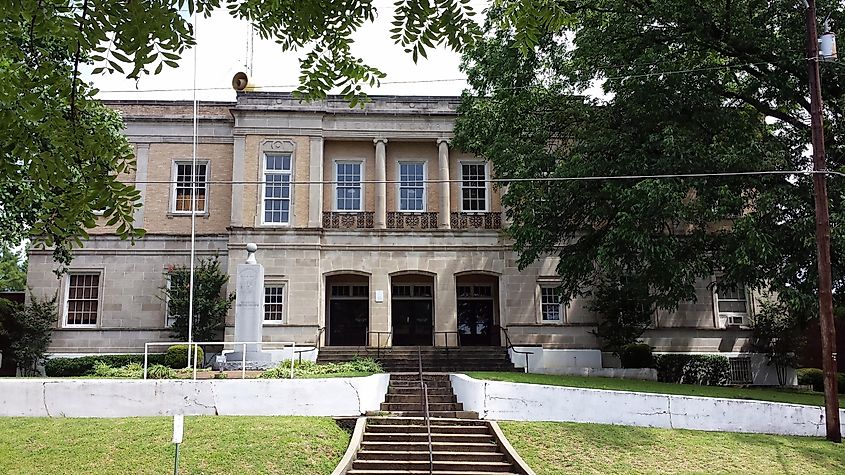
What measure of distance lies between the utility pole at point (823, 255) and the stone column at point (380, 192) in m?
17.4

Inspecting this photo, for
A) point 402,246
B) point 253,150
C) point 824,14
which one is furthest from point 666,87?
point 253,150

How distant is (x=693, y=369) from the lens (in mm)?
29516

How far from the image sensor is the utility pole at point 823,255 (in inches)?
623

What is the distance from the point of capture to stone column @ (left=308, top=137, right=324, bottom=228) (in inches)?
1208

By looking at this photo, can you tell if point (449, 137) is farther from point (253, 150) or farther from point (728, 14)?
point (728, 14)

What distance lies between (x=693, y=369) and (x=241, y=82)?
22.7 metres

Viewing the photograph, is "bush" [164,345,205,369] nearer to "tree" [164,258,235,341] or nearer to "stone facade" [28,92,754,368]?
"tree" [164,258,235,341]

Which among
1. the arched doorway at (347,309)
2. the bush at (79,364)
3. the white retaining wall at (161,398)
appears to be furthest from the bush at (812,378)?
the bush at (79,364)

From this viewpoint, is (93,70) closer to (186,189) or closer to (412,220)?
(412,220)

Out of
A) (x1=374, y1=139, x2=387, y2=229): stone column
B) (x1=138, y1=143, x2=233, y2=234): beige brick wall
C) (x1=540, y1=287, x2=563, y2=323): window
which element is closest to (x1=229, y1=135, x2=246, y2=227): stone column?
(x1=138, y1=143, x2=233, y2=234): beige brick wall

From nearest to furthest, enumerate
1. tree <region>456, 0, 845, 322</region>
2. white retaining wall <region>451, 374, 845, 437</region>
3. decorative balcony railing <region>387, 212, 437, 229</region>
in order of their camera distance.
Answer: white retaining wall <region>451, 374, 845, 437</region> → tree <region>456, 0, 845, 322</region> → decorative balcony railing <region>387, 212, 437, 229</region>

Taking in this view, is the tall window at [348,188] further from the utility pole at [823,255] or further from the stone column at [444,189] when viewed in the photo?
the utility pole at [823,255]

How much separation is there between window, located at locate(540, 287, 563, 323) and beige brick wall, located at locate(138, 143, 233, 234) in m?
13.3

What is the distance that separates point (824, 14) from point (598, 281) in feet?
44.0
